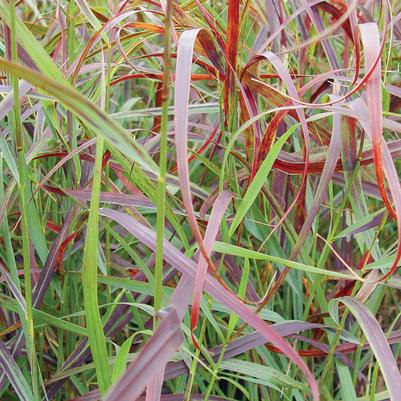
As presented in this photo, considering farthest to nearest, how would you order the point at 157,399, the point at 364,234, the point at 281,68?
the point at 364,234 → the point at 281,68 → the point at 157,399

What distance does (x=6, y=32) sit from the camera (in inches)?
24.5

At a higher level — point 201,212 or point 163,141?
point 163,141

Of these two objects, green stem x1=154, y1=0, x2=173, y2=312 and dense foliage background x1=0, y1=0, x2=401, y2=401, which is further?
dense foliage background x1=0, y1=0, x2=401, y2=401

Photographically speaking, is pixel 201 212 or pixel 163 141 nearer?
pixel 163 141

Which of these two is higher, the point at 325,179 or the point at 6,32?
the point at 6,32

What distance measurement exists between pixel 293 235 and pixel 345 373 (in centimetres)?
15

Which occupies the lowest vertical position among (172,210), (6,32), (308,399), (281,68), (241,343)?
(308,399)

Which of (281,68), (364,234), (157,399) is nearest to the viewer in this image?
(157,399)

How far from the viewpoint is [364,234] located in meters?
0.70

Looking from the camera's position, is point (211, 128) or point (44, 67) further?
point (211, 128)

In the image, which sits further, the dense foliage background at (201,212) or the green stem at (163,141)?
the dense foliage background at (201,212)

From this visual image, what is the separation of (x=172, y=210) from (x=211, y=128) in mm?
143

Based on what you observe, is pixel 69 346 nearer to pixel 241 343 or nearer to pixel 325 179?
pixel 241 343

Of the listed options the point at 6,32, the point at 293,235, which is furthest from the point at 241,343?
the point at 6,32
